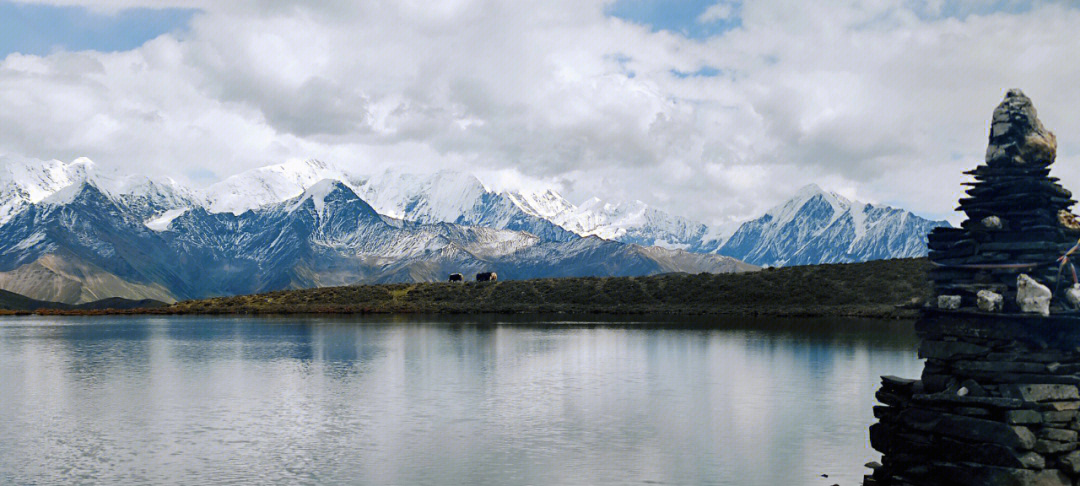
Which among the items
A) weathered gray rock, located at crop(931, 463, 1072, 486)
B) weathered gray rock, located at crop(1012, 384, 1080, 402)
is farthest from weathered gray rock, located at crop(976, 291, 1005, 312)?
weathered gray rock, located at crop(931, 463, 1072, 486)

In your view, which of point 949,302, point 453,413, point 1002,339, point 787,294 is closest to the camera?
point 1002,339

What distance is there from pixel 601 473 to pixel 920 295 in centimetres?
12447

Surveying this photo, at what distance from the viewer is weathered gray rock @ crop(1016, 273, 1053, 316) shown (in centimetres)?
2528

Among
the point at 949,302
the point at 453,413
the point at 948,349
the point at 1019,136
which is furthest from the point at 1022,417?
the point at 453,413

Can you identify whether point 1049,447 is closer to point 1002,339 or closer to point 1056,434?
point 1056,434

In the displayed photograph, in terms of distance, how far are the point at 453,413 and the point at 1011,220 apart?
97.7ft

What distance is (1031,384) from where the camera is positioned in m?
25.2

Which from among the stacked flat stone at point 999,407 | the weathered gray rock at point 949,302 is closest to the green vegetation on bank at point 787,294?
the weathered gray rock at point 949,302

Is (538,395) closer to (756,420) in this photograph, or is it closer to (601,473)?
(756,420)

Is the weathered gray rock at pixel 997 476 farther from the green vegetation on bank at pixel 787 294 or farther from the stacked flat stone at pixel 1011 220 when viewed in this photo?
the green vegetation on bank at pixel 787 294

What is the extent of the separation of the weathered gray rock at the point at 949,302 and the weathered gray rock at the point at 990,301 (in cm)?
94

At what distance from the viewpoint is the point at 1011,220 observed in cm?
2706

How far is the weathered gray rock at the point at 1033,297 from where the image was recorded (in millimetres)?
25281

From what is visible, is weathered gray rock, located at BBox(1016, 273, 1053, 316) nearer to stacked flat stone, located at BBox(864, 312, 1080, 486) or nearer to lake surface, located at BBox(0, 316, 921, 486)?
stacked flat stone, located at BBox(864, 312, 1080, 486)
